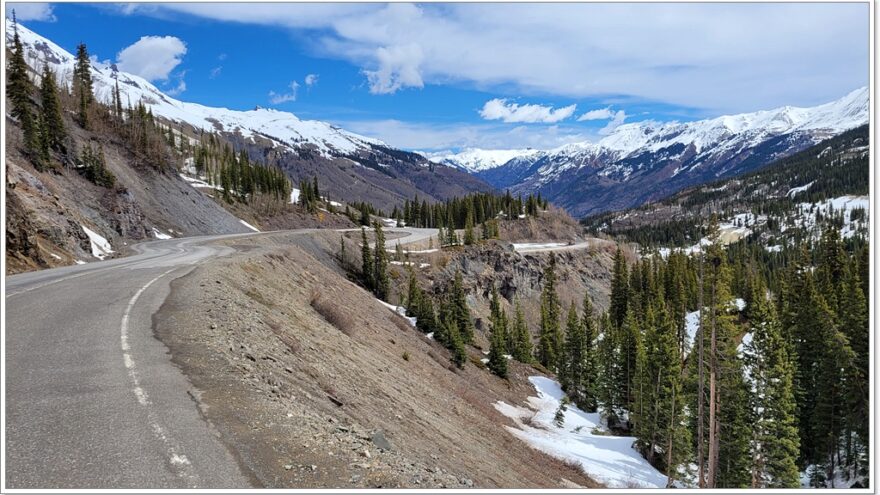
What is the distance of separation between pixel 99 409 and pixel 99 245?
3725 centimetres

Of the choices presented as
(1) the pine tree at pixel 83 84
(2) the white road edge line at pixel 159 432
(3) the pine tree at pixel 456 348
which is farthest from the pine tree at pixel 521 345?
(1) the pine tree at pixel 83 84

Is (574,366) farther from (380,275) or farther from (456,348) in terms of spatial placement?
(380,275)

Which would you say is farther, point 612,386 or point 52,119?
point 52,119

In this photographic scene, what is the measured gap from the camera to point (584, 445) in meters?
38.5

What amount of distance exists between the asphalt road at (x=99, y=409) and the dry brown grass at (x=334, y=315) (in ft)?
42.7

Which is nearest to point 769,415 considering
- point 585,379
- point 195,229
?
point 585,379

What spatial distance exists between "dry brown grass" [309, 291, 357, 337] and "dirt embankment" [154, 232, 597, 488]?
91mm

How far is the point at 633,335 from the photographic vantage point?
52812 millimetres

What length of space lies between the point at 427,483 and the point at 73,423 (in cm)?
611

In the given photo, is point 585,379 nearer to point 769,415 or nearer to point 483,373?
point 483,373

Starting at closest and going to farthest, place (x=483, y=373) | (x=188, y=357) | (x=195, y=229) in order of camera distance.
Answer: (x=188, y=357) < (x=483, y=373) < (x=195, y=229)

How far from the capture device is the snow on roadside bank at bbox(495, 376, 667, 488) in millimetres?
31844

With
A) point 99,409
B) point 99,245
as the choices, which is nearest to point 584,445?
point 99,409

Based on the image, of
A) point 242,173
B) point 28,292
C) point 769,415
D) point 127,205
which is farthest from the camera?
point 242,173
